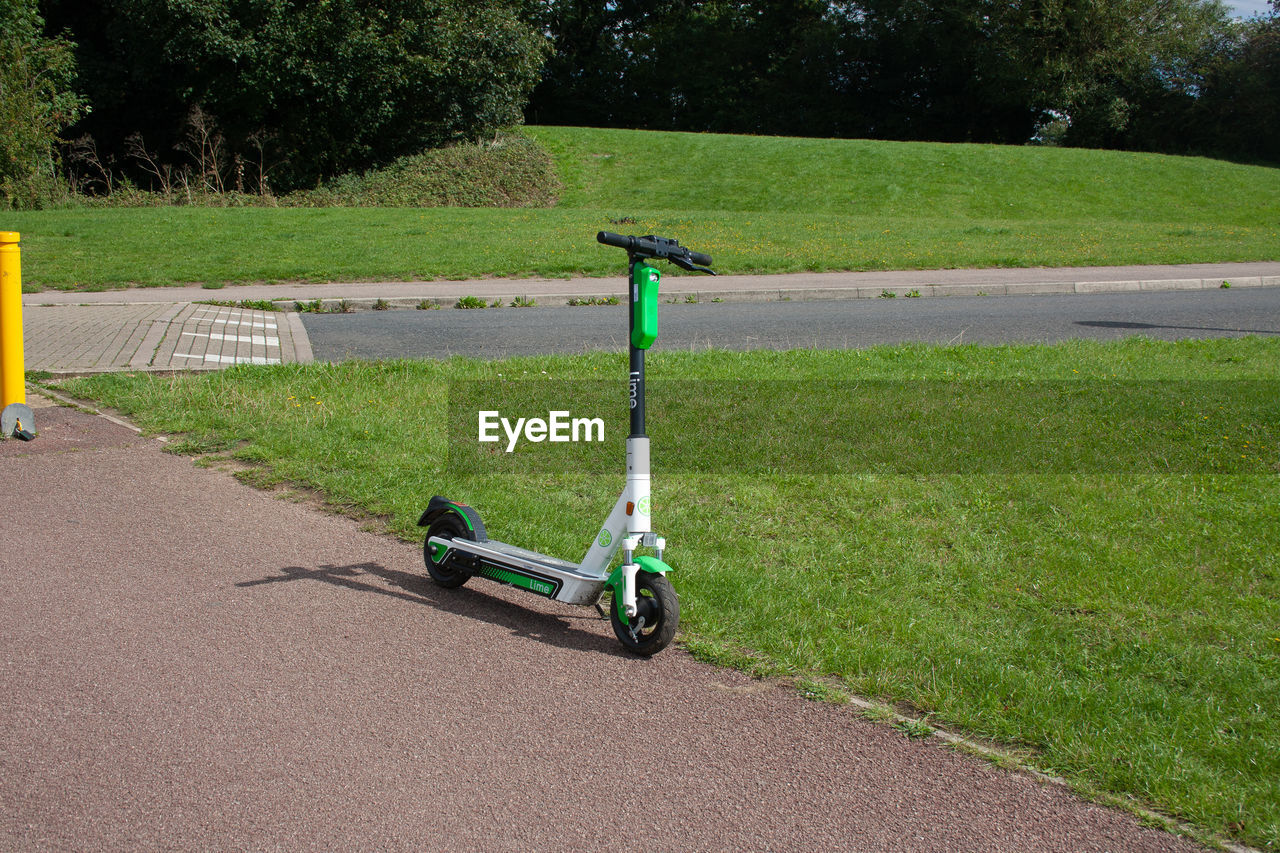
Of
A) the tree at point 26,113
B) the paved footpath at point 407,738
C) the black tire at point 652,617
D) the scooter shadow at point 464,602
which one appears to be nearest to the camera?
the paved footpath at point 407,738

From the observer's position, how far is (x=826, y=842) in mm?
2684

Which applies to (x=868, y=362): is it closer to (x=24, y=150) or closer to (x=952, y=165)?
(x=24, y=150)

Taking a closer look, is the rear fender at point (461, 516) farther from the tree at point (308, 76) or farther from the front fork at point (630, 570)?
the tree at point (308, 76)

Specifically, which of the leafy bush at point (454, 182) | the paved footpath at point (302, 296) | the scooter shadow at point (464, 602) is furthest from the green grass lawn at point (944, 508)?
the leafy bush at point (454, 182)

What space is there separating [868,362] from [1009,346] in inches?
76.4

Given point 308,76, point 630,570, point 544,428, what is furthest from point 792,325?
point 308,76

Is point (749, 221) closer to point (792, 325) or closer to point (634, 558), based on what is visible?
point (792, 325)

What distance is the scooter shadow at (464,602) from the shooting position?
4.04 m

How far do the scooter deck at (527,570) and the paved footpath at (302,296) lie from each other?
5901 millimetres

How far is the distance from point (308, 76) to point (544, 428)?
2811cm

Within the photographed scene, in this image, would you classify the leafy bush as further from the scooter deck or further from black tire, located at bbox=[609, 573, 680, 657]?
black tire, located at bbox=[609, 573, 680, 657]

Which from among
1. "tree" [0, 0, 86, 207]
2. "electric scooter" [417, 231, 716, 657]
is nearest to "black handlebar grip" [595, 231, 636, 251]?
"electric scooter" [417, 231, 716, 657]

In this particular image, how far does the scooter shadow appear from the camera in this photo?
13.2ft

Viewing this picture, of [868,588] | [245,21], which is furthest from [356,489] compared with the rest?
[245,21]
